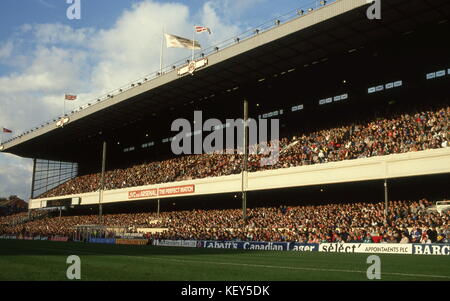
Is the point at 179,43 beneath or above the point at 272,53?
above

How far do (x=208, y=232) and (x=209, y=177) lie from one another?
972 centimetres

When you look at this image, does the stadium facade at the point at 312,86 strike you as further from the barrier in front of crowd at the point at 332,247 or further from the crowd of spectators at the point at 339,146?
the barrier in front of crowd at the point at 332,247

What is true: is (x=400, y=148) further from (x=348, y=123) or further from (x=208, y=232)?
(x=208, y=232)

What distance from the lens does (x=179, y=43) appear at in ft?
139

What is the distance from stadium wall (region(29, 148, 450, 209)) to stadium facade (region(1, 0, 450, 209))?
76 millimetres

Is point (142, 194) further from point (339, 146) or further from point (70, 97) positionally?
point (339, 146)

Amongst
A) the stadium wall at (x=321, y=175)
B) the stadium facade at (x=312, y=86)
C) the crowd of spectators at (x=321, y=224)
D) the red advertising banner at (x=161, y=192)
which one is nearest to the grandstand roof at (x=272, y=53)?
the stadium facade at (x=312, y=86)

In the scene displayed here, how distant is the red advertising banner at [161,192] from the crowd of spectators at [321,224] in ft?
9.95

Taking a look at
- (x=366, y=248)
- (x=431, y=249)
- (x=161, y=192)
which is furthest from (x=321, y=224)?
(x=161, y=192)

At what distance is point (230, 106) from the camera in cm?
5484

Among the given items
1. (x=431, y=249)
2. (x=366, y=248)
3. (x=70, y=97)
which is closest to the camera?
(x=431, y=249)

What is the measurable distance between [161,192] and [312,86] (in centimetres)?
2205

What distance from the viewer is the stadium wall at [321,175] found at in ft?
102
